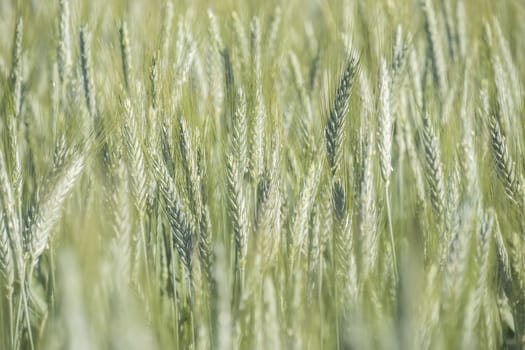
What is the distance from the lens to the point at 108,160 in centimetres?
110

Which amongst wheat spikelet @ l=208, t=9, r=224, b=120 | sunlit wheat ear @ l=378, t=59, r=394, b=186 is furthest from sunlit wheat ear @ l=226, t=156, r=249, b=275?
wheat spikelet @ l=208, t=9, r=224, b=120

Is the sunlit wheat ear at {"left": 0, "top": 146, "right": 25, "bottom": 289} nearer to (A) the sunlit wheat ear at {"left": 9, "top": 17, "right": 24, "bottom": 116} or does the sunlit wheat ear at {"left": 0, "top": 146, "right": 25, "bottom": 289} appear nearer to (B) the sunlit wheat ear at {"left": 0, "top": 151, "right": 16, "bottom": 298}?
(B) the sunlit wheat ear at {"left": 0, "top": 151, "right": 16, "bottom": 298}

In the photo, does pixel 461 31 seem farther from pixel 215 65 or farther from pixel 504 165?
pixel 504 165

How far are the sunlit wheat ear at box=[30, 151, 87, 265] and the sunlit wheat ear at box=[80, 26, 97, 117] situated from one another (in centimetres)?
27

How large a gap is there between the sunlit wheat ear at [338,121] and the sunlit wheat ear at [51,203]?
345 mm

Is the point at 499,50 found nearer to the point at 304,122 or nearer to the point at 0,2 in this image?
the point at 304,122

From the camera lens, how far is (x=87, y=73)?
49.8 inches

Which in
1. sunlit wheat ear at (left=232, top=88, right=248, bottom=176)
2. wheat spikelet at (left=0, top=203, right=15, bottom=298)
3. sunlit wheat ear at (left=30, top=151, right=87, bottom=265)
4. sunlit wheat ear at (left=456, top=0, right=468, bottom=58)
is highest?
sunlit wheat ear at (left=456, top=0, right=468, bottom=58)

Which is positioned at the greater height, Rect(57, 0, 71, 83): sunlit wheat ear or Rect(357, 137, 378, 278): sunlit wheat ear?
Rect(57, 0, 71, 83): sunlit wheat ear

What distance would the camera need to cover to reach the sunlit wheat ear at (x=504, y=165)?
1.01 meters

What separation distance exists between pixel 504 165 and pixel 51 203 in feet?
2.04

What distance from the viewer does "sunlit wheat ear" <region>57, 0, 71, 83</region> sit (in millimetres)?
1368

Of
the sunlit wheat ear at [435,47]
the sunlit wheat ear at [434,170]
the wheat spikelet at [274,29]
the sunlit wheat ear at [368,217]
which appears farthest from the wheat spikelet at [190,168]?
the sunlit wheat ear at [435,47]

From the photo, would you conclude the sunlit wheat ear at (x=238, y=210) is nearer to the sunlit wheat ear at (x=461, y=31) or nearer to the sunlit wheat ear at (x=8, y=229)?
the sunlit wheat ear at (x=8, y=229)
